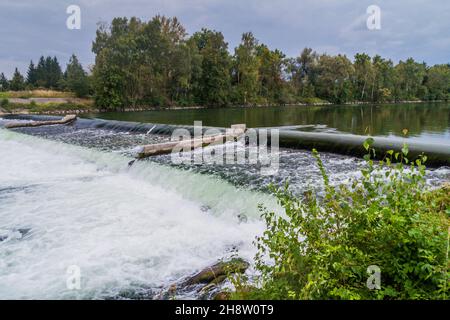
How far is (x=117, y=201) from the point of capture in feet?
26.3

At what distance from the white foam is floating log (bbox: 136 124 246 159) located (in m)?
0.85

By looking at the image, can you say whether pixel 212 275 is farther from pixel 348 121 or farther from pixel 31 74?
pixel 31 74

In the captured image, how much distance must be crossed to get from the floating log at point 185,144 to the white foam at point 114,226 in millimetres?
853

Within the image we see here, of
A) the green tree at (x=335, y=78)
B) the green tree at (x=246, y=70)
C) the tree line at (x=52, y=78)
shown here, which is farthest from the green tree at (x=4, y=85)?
the green tree at (x=335, y=78)

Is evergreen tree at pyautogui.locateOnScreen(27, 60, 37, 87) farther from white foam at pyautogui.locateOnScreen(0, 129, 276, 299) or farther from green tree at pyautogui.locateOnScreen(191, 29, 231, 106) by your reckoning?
white foam at pyautogui.locateOnScreen(0, 129, 276, 299)

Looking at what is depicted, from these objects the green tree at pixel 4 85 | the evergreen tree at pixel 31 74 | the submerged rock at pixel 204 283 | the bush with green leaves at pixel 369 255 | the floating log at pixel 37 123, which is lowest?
the submerged rock at pixel 204 283

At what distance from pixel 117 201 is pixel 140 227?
5.95 ft

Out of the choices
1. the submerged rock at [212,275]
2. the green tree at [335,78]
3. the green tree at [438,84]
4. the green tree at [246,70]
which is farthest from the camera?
the green tree at [438,84]

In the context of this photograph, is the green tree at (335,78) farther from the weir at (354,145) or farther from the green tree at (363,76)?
the weir at (354,145)

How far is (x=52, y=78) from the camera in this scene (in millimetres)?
65875

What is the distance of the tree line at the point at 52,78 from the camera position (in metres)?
48.1

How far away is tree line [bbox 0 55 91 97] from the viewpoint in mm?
48125

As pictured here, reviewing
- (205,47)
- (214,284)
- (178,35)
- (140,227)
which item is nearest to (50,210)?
(140,227)
